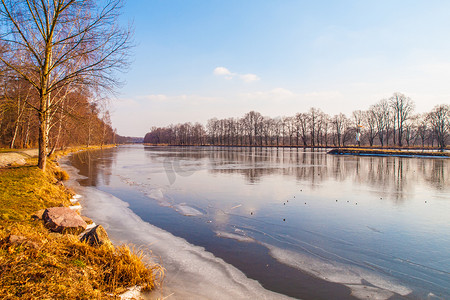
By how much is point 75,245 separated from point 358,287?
5419mm

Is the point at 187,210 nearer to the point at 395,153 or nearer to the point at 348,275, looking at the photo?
the point at 348,275

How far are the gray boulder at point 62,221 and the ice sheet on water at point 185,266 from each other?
3.19 ft

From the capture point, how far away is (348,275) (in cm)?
511

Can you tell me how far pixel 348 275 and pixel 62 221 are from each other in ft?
22.0

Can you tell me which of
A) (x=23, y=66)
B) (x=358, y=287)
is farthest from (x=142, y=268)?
(x=23, y=66)

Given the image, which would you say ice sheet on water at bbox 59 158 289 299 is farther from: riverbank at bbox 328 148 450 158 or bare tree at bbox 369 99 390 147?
bare tree at bbox 369 99 390 147

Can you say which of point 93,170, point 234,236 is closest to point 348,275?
point 234,236

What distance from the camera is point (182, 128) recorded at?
5655 inches

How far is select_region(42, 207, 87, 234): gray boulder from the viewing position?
19.8 feet

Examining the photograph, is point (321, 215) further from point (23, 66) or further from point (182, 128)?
point (182, 128)

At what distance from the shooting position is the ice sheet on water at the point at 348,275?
454 centimetres

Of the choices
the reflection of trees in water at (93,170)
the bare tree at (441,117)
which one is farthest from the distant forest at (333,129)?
the reflection of trees in water at (93,170)

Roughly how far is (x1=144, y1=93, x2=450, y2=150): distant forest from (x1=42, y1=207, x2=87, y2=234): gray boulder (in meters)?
63.9

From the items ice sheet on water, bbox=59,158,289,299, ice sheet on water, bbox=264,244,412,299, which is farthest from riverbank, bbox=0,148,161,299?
ice sheet on water, bbox=264,244,412,299
